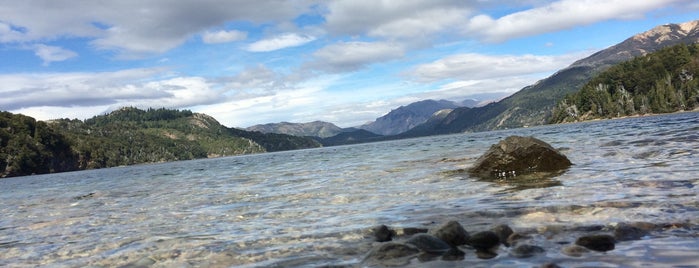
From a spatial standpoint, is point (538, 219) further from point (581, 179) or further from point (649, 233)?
point (581, 179)

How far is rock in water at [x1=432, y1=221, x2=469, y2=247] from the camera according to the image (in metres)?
9.73

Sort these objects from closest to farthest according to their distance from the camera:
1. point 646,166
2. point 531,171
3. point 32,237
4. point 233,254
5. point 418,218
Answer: point 233,254, point 418,218, point 32,237, point 646,166, point 531,171

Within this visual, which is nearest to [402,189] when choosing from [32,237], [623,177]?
[623,177]

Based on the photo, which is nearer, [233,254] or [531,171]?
[233,254]

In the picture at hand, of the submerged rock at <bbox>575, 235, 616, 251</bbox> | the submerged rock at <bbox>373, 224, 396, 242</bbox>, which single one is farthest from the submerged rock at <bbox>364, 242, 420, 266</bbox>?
the submerged rock at <bbox>575, 235, 616, 251</bbox>

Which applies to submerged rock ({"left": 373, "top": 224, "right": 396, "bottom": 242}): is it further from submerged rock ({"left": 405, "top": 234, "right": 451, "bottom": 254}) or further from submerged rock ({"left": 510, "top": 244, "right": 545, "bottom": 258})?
submerged rock ({"left": 510, "top": 244, "right": 545, "bottom": 258})

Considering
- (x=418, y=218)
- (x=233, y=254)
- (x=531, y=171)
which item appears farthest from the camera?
(x=531, y=171)

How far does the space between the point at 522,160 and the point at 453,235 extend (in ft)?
50.8

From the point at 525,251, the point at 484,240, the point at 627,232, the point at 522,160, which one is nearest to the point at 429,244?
the point at 484,240

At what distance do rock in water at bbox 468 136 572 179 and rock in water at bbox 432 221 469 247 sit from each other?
1385 cm

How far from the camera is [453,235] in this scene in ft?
32.1

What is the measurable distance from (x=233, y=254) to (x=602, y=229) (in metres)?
8.18

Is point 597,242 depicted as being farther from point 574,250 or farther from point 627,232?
point 627,232

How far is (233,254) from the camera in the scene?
10.8m
